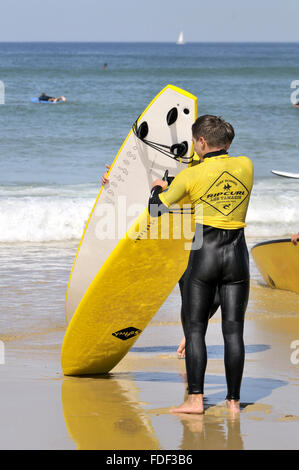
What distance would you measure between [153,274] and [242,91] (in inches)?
1303

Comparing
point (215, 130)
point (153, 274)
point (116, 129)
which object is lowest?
point (153, 274)

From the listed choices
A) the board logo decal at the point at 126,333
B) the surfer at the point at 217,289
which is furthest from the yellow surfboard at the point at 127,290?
the surfer at the point at 217,289

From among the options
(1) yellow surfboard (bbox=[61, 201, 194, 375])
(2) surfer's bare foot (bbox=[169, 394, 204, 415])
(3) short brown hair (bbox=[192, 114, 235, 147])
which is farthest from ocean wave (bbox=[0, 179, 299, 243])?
(3) short brown hair (bbox=[192, 114, 235, 147])

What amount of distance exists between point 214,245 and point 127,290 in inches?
34.8

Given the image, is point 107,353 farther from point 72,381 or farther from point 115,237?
point 115,237

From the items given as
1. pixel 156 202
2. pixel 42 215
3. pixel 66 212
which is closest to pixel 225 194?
pixel 156 202

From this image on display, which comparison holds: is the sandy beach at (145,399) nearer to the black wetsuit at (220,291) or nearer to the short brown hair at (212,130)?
the black wetsuit at (220,291)

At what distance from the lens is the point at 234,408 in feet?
12.6

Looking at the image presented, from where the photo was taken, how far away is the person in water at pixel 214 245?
12.2 ft

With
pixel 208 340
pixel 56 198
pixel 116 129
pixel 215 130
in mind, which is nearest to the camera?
pixel 215 130

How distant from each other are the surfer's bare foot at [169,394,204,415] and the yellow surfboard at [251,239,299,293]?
325 cm

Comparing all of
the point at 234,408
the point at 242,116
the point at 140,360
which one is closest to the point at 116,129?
the point at 242,116

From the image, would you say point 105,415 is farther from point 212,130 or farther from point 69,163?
point 69,163

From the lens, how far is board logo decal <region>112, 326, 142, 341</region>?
4.68m
